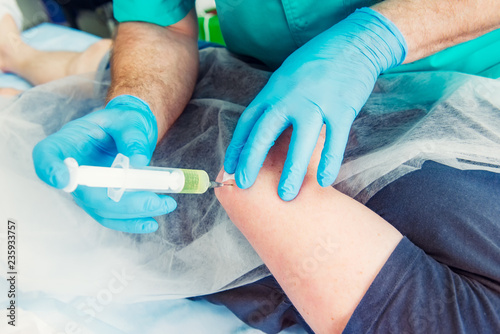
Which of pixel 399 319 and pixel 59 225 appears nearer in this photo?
pixel 399 319

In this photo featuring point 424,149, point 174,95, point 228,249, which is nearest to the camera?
point 424,149

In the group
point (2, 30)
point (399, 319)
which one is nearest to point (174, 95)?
point (399, 319)

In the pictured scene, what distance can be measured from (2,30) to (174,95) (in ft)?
3.48

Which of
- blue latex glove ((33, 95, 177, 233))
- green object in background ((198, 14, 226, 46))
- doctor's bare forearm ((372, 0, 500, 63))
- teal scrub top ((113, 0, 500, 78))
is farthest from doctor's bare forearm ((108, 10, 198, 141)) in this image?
doctor's bare forearm ((372, 0, 500, 63))

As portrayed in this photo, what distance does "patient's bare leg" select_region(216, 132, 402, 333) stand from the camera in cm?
57

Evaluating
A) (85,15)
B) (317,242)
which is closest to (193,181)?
(317,242)

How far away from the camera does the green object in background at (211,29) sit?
1670mm

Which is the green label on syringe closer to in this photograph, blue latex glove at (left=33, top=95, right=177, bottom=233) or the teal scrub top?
blue latex glove at (left=33, top=95, right=177, bottom=233)

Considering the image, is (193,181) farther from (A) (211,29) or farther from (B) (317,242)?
(A) (211,29)

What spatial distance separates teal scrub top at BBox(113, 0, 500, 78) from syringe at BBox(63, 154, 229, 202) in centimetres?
57

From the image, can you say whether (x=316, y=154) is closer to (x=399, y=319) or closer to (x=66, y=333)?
(x=399, y=319)

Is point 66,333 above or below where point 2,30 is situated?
below

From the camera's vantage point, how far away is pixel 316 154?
742mm

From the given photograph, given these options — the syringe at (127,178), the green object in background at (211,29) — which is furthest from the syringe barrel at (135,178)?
the green object in background at (211,29)
